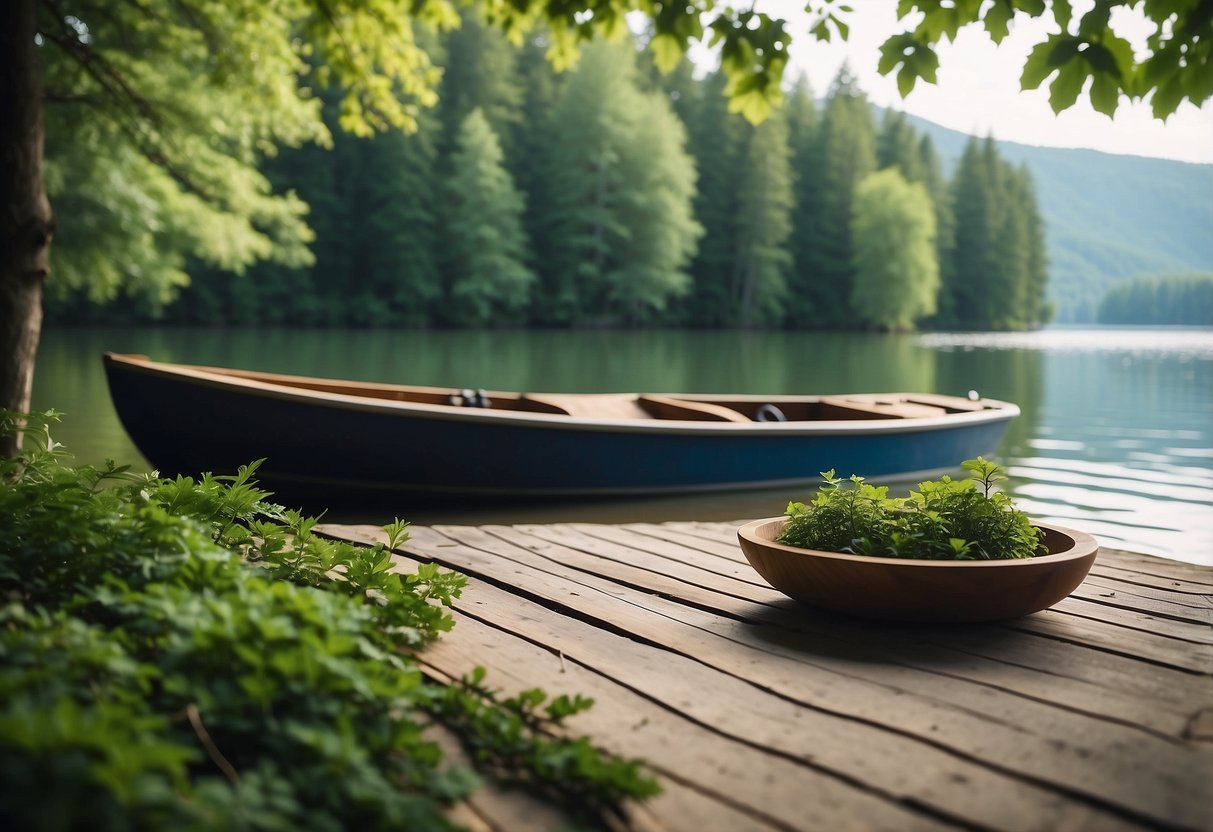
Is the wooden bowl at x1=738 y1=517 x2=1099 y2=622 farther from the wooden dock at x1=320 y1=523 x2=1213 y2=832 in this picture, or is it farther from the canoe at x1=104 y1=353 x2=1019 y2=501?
the canoe at x1=104 y1=353 x2=1019 y2=501

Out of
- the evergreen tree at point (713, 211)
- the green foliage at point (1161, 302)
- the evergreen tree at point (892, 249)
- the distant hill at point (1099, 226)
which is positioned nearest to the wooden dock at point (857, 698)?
the evergreen tree at point (892, 249)

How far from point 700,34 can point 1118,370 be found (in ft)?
85.6

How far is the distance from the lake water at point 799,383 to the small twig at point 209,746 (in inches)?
216

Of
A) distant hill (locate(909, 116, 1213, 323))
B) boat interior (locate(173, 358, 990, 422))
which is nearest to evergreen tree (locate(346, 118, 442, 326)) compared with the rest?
boat interior (locate(173, 358, 990, 422))

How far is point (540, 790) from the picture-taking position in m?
1.75

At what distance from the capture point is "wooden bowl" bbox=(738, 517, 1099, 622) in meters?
2.66

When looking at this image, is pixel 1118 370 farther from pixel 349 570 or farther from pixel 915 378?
pixel 349 570

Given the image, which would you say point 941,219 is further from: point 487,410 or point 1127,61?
point 1127,61

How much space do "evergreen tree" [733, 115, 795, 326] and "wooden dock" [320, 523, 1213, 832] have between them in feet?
163

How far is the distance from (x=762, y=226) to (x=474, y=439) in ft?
155

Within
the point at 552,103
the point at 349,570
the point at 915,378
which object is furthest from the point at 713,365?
the point at 552,103

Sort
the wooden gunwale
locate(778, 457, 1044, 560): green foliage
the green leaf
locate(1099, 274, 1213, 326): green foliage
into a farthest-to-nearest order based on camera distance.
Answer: locate(1099, 274, 1213, 326): green foliage → the wooden gunwale → the green leaf → locate(778, 457, 1044, 560): green foliage

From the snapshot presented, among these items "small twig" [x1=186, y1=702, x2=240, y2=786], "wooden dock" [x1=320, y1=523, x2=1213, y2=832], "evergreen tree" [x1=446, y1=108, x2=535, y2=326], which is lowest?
"wooden dock" [x1=320, y1=523, x2=1213, y2=832]

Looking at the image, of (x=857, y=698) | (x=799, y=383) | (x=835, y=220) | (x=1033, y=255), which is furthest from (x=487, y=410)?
(x=1033, y=255)
